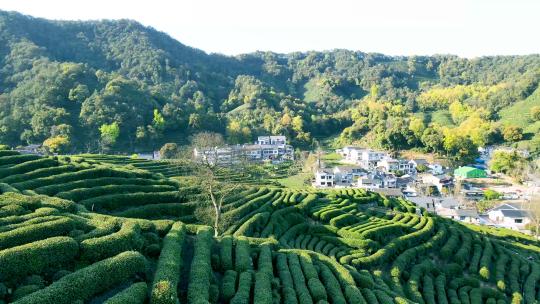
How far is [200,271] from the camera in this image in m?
15.6

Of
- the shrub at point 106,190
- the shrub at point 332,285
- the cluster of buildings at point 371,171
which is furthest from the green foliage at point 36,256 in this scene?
the cluster of buildings at point 371,171

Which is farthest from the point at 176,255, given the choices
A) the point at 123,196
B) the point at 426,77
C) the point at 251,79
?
the point at 426,77

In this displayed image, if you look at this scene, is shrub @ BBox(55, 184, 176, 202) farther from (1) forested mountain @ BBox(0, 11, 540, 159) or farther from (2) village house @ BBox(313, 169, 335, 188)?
(1) forested mountain @ BBox(0, 11, 540, 159)

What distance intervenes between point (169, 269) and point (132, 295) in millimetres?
2139

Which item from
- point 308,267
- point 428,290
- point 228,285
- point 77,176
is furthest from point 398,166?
point 228,285

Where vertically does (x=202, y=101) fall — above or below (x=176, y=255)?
above

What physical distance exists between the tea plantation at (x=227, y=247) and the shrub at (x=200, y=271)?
2.4 inches

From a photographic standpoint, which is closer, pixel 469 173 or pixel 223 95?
pixel 469 173

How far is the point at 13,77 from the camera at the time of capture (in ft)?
319

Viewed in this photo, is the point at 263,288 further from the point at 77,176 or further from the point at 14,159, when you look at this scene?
the point at 14,159

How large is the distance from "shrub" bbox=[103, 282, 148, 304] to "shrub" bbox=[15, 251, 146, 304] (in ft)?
3.03

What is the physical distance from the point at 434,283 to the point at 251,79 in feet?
413

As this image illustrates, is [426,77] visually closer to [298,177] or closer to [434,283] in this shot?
[298,177]

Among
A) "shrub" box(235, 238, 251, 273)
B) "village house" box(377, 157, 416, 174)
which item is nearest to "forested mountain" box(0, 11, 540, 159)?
"village house" box(377, 157, 416, 174)
